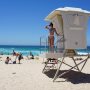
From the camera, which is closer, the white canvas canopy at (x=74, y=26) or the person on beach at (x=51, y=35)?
the white canvas canopy at (x=74, y=26)

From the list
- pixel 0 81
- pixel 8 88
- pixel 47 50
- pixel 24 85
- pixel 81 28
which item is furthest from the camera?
pixel 47 50

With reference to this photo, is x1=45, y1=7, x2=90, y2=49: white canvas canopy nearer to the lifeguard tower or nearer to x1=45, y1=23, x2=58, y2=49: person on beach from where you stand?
the lifeguard tower

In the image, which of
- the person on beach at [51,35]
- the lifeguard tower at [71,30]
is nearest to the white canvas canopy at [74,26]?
the lifeguard tower at [71,30]

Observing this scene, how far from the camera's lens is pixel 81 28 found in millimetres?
16281

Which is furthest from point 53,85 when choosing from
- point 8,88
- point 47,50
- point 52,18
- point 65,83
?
point 52,18

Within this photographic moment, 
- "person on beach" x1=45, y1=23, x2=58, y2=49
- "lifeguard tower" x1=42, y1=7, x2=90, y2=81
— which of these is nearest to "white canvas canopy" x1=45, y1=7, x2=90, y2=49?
"lifeguard tower" x1=42, y1=7, x2=90, y2=81

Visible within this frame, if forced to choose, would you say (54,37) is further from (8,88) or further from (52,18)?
(8,88)

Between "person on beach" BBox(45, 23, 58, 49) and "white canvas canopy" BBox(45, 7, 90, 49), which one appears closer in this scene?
"white canvas canopy" BBox(45, 7, 90, 49)

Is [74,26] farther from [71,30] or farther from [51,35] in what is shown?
[51,35]

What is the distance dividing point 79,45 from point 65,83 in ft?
9.21

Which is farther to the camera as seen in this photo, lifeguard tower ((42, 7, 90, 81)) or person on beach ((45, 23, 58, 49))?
person on beach ((45, 23, 58, 49))

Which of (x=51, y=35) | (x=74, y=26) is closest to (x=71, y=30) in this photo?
(x=74, y=26)

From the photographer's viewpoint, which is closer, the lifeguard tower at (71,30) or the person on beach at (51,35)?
the lifeguard tower at (71,30)

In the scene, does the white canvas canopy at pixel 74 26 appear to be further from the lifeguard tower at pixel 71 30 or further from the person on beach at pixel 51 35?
the person on beach at pixel 51 35
